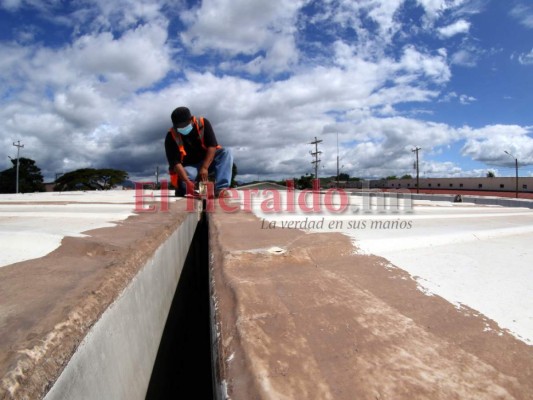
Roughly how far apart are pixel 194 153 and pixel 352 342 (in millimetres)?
3487

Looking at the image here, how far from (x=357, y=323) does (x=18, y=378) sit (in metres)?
0.62

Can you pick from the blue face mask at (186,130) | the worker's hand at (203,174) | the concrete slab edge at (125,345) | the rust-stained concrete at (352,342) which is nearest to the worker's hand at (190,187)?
the worker's hand at (203,174)

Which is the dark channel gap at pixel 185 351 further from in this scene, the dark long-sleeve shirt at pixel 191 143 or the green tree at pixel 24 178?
the green tree at pixel 24 178

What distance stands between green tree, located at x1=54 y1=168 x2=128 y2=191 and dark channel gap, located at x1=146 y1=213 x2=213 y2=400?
37603 mm

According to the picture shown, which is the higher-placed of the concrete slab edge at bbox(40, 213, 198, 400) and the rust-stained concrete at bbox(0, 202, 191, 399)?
the rust-stained concrete at bbox(0, 202, 191, 399)

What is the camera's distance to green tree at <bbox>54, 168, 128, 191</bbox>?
3700 cm

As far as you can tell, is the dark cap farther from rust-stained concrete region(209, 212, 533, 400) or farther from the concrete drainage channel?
rust-stained concrete region(209, 212, 533, 400)

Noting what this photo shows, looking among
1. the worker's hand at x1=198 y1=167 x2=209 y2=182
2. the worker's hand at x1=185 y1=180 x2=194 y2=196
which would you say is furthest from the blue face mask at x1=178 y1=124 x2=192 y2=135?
the worker's hand at x1=185 y1=180 x2=194 y2=196

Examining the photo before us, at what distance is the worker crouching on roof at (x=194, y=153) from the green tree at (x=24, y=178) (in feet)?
146

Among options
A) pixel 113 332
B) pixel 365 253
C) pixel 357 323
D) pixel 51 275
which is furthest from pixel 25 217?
pixel 357 323

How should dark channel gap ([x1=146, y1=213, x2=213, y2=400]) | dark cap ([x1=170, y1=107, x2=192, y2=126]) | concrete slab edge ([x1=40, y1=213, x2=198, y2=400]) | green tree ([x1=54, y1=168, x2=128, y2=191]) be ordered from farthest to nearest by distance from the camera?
green tree ([x1=54, y1=168, x2=128, y2=191]) → dark cap ([x1=170, y1=107, x2=192, y2=126]) → dark channel gap ([x1=146, y1=213, x2=213, y2=400]) → concrete slab edge ([x1=40, y1=213, x2=198, y2=400])

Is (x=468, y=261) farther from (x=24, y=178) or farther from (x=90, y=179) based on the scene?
(x=24, y=178)

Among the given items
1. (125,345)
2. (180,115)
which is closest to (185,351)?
(125,345)

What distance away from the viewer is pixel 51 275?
3.18ft
